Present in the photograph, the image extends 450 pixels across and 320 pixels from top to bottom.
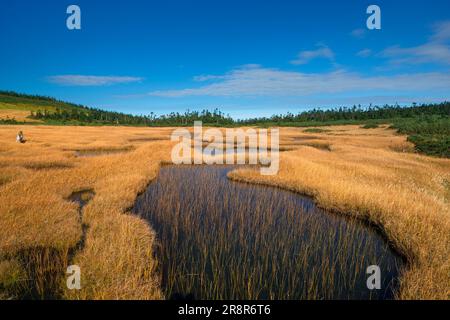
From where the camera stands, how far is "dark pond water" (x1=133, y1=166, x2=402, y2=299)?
681cm

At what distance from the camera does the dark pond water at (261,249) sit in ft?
22.4

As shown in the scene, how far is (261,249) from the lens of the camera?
8.88 m

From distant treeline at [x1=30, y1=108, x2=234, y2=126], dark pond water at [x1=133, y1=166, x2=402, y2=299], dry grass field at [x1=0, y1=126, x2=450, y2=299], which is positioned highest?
distant treeline at [x1=30, y1=108, x2=234, y2=126]

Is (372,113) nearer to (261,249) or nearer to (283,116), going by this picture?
(283,116)

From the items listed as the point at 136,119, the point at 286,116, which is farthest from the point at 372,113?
the point at 136,119

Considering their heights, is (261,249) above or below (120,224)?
below

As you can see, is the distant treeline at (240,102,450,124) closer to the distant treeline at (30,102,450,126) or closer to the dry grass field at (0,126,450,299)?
the distant treeline at (30,102,450,126)

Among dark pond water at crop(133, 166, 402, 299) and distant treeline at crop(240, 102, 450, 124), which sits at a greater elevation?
distant treeline at crop(240, 102, 450, 124)

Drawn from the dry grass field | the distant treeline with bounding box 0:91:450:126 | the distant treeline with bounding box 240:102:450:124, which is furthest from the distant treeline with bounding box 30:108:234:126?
the dry grass field

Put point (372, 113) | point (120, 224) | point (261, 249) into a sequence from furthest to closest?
point (372, 113) → point (120, 224) → point (261, 249)

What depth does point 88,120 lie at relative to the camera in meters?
140

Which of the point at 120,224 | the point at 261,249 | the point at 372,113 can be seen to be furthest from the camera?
the point at 372,113

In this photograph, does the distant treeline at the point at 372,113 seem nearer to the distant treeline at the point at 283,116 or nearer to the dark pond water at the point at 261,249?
the distant treeline at the point at 283,116
